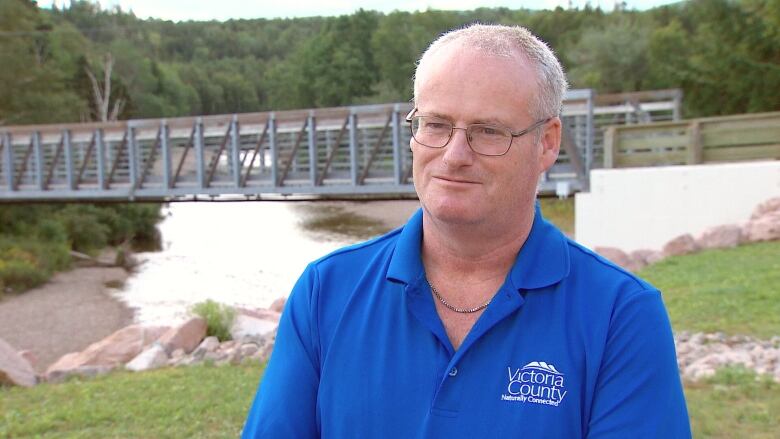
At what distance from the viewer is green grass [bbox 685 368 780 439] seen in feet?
14.1

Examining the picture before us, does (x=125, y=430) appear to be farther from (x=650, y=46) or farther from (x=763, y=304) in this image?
(x=650, y=46)

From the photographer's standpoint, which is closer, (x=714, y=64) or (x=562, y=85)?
(x=562, y=85)

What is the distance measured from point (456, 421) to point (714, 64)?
25.1m

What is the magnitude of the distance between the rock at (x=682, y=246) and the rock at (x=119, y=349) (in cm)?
646

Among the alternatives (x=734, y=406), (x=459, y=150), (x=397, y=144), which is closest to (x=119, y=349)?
(x=734, y=406)

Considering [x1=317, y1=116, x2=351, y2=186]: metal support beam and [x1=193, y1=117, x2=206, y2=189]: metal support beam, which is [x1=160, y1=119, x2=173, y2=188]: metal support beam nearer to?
[x1=193, y1=117, x2=206, y2=189]: metal support beam

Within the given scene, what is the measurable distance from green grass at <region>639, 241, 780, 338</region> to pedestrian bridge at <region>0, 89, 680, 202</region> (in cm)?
383

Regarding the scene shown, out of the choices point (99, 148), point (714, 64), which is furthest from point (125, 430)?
point (714, 64)

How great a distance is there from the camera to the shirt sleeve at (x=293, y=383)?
64.9 inches

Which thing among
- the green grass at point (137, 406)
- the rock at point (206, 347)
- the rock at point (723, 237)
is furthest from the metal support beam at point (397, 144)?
the green grass at point (137, 406)

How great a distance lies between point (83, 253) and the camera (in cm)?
3055

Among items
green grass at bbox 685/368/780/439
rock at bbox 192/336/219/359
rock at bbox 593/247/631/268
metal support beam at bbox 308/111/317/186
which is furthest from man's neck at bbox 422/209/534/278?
metal support beam at bbox 308/111/317/186

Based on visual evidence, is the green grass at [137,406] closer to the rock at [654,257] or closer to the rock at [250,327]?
the rock at [250,327]

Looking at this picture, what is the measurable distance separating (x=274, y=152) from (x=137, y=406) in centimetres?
1269
